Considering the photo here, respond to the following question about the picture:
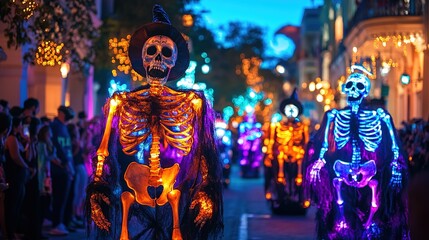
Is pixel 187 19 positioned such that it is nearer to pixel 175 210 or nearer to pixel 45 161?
pixel 45 161

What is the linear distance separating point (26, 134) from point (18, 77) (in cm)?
852

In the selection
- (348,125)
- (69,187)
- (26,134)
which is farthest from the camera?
(69,187)

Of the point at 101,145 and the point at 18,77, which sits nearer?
the point at 101,145

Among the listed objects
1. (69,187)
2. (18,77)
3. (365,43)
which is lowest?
(69,187)

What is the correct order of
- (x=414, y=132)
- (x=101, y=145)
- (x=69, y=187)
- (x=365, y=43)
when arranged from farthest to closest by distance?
(x=365, y=43)
(x=414, y=132)
(x=69, y=187)
(x=101, y=145)

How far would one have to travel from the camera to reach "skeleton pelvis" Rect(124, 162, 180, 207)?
10672mm

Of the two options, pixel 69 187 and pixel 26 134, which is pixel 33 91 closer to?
pixel 69 187

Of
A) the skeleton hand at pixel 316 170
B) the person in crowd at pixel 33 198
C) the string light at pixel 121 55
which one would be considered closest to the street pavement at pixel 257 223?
the person in crowd at pixel 33 198

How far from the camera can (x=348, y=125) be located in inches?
521

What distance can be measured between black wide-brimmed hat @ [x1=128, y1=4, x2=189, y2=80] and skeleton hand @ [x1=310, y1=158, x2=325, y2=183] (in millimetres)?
2673

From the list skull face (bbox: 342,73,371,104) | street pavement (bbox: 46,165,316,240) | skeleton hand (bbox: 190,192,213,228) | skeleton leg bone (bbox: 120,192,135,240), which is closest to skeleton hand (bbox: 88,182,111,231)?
skeleton leg bone (bbox: 120,192,135,240)

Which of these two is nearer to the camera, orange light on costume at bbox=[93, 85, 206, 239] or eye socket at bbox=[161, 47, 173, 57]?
orange light on costume at bbox=[93, 85, 206, 239]

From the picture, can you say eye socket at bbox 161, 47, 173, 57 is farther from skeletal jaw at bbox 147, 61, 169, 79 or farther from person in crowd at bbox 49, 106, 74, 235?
person in crowd at bbox 49, 106, 74, 235

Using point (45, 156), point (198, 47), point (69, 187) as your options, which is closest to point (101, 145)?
point (45, 156)
